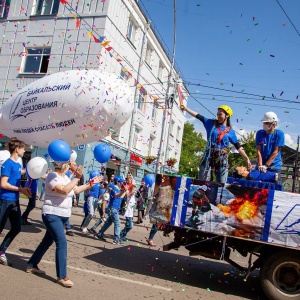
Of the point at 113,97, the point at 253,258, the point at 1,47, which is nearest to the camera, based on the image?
the point at 253,258

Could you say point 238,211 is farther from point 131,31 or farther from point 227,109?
point 131,31

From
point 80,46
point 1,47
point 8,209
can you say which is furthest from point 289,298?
point 1,47

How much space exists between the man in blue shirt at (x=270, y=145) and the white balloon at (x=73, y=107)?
2735mm

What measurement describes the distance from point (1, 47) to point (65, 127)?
15170 mm

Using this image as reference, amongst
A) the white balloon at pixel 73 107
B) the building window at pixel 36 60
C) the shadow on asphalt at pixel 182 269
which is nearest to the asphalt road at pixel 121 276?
the shadow on asphalt at pixel 182 269

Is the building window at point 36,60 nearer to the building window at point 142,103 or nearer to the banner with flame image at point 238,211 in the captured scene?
the building window at point 142,103

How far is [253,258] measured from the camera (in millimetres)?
5543

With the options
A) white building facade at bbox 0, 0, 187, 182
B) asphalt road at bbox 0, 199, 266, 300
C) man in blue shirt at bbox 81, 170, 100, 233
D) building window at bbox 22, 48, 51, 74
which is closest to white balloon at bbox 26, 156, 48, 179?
asphalt road at bbox 0, 199, 266, 300

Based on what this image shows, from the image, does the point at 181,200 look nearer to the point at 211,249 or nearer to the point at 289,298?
the point at 211,249

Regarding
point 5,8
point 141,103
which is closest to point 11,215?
point 5,8

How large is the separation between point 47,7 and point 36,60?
292 cm

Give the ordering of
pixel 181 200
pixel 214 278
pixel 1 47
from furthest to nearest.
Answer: pixel 1 47 → pixel 214 278 → pixel 181 200

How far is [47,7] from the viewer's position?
19.2m

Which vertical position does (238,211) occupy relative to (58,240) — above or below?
above
